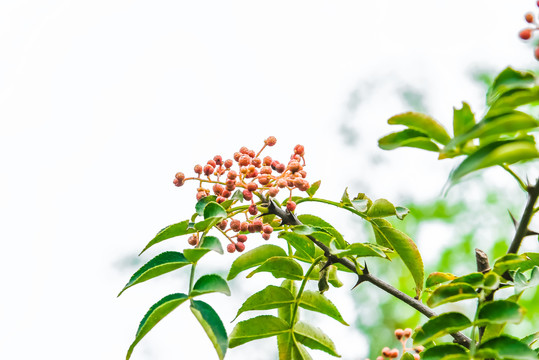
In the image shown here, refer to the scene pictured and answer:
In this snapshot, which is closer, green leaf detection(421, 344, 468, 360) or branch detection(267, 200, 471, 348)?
green leaf detection(421, 344, 468, 360)

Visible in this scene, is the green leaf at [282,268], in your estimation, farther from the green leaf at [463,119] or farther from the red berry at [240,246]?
the green leaf at [463,119]

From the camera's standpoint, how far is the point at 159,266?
1.20 metres

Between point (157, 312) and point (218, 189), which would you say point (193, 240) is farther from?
point (157, 312)

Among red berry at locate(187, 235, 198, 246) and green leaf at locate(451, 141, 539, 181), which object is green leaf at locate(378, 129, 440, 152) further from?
red berry at locate(187, 235, 198, 246)

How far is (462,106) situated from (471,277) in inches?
11.5

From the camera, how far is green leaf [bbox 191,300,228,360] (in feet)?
3.43

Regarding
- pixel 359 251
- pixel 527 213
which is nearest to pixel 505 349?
pixel 527 213

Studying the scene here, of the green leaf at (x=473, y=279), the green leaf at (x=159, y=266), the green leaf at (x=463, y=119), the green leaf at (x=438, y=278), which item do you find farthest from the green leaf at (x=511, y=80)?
the green leaf at (x=159, y=266)

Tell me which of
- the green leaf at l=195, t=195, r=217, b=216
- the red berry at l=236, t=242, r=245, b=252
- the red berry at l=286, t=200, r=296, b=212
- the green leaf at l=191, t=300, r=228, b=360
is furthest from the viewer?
the red berry at l=236, t=242, r=245, b=252

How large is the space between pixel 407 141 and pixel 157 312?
0.53 metres

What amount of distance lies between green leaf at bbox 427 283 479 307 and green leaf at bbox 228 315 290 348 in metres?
0.37

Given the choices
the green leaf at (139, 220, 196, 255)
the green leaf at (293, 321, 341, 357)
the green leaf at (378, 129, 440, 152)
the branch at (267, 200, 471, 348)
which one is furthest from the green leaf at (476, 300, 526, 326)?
the green leaf at (139, 220, 196, 255)

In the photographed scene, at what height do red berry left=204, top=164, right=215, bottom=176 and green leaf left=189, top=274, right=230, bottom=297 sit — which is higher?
red berry left=204, top=164, right=215, bottom=176

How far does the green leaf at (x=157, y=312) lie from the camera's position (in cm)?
114
